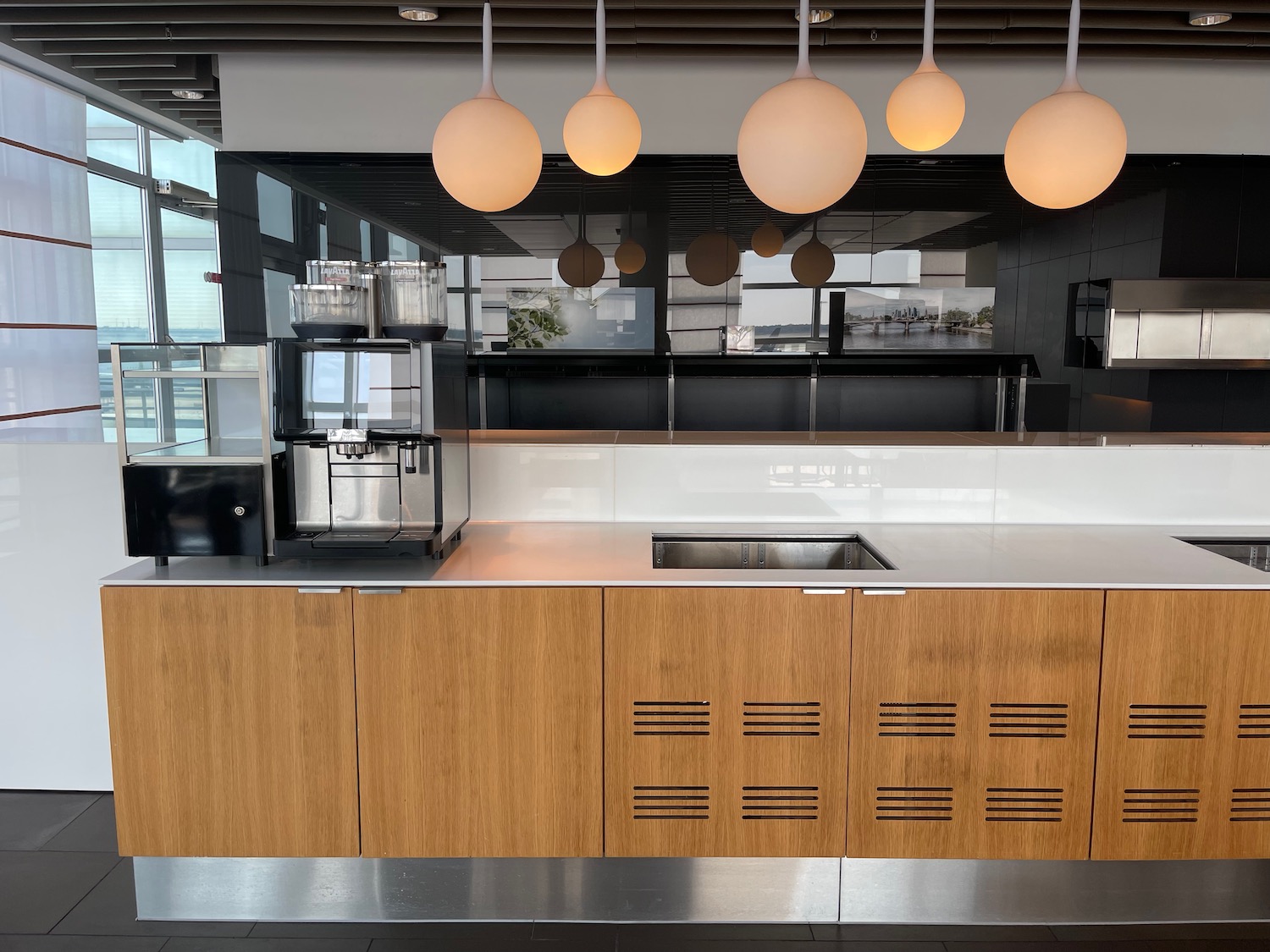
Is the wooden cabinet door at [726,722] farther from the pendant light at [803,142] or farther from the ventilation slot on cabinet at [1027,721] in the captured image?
the pendant light at [803,142]

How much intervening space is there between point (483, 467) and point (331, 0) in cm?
159

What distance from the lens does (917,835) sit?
2.13m

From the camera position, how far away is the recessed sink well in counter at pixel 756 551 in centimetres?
254

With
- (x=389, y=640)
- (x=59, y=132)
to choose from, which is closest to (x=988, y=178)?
(x=389, y=640)

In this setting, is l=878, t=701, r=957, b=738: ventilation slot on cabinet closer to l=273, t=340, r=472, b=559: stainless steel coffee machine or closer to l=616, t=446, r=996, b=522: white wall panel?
l=616, t=446, r=996, b=522: white wall panel

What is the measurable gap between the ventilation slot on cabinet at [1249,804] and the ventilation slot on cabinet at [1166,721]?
6.7 inches

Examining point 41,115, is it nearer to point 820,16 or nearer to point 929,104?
point 820,16

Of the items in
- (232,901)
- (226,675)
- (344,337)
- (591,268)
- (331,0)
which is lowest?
(232,901)

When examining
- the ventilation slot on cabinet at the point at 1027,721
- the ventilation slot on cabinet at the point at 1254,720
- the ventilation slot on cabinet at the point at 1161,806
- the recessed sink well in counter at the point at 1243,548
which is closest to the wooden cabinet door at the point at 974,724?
the ventilation slot on cabinet at the point at 1027,721

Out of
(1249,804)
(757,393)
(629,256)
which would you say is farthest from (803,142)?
(757,393)

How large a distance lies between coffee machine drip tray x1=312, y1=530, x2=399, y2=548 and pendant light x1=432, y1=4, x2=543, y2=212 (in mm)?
792

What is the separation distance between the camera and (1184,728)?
2088mm

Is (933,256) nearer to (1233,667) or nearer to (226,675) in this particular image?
(1233,667)

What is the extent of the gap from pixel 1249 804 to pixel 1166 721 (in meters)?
0.28
